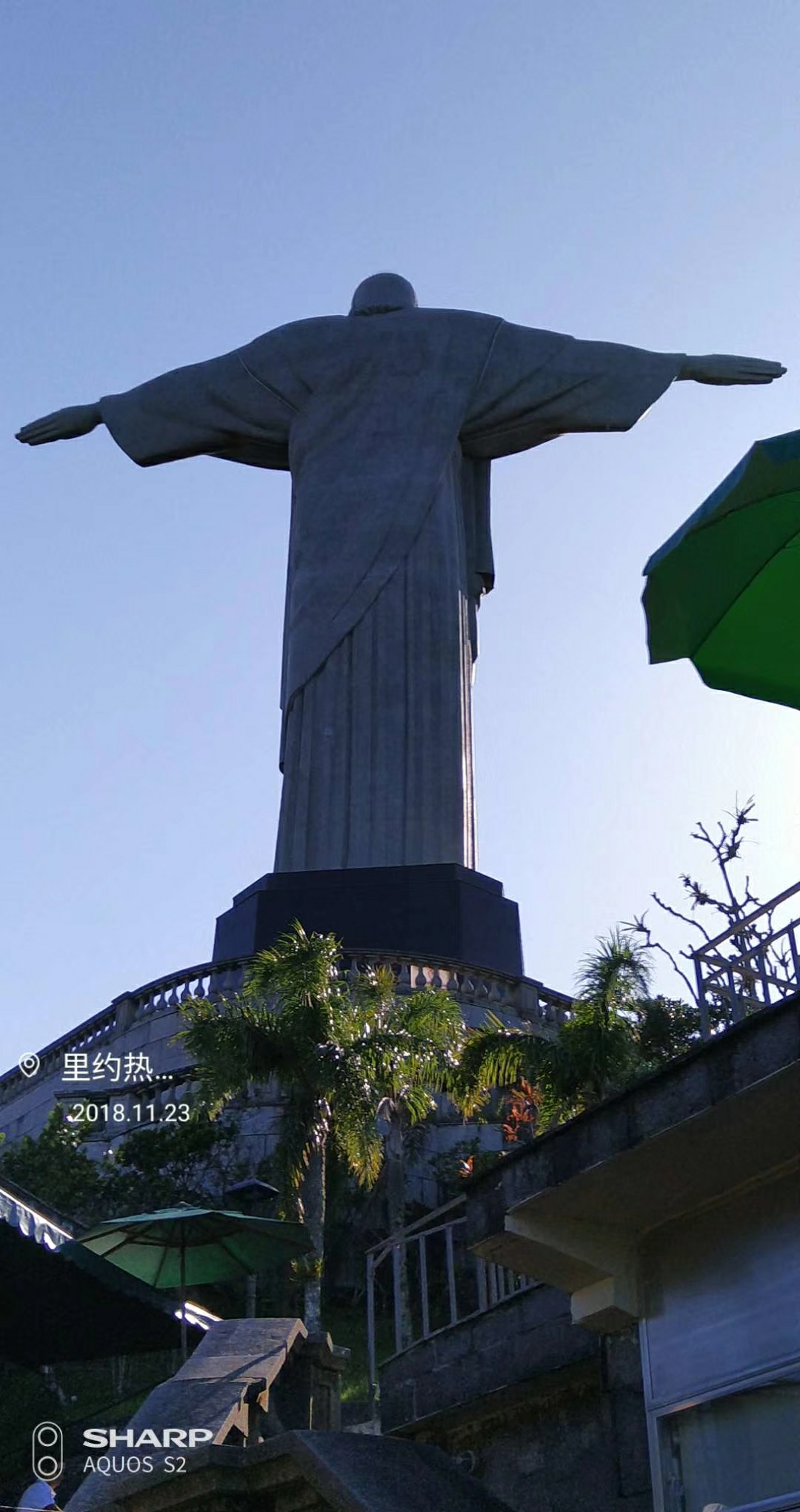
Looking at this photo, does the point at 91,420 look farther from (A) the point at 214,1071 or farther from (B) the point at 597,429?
(A) the point at 214,1071

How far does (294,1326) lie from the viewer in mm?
8055

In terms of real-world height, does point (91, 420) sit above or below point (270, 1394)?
above

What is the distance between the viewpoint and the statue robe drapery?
24.8 m

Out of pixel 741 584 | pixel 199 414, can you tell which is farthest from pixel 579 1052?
pixel 199 414

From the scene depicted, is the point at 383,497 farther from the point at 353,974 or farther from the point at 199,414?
the point at 353,974

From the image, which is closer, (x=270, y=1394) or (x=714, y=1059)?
(x=714, y=1059)

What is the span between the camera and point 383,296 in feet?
93.8

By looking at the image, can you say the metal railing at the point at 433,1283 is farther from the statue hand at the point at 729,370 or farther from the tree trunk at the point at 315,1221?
the statue hand at the point at 729,370

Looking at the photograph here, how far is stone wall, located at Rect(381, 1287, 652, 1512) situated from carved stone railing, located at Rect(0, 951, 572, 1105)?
12.2 meters

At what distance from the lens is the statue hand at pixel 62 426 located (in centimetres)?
2709

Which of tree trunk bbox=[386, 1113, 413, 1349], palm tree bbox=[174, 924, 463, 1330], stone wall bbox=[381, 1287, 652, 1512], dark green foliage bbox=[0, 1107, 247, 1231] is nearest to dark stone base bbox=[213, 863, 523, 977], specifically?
dark green foliage bbox=[0, 1107, 247, 1231]

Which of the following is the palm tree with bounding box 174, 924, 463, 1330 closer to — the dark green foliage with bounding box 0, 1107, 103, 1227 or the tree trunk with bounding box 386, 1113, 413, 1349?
the tree trunk with bounding box 386, 1113, 413, 1349

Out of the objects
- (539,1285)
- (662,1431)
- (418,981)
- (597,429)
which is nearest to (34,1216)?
(539,1285)

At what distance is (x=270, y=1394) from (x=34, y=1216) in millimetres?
1596
